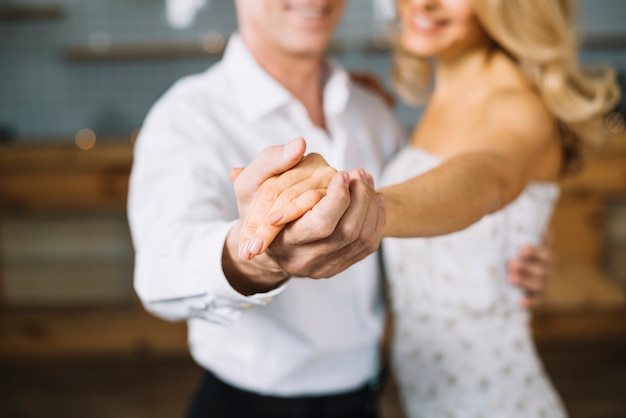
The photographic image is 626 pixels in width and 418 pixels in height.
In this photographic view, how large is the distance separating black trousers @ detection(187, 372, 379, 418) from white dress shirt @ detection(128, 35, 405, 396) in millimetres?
19

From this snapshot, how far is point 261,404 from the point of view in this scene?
4.09 ft

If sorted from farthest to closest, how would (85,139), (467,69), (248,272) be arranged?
(85,139), (467,69), (248,272)

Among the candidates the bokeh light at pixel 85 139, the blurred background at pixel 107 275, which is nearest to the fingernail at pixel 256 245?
the blurred background at pixel 107 275

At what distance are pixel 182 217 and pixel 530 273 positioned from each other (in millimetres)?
705

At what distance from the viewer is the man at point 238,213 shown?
0.99 meters

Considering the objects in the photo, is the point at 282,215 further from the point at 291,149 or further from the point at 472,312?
the point at 472,312

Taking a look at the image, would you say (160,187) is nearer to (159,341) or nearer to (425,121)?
(425,121)

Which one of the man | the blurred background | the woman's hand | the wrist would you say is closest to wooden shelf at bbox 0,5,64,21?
the blurred background

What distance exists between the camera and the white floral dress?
4.31ft

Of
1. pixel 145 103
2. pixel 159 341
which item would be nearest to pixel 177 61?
pixel 145 103

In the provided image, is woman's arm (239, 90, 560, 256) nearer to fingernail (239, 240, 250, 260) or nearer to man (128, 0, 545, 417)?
fingernail (239, 240, 250, 260)

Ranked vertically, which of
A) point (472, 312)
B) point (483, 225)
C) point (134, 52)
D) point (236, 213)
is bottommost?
point (134, 52)

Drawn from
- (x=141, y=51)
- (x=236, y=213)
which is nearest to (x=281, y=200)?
(x=236, y=213)

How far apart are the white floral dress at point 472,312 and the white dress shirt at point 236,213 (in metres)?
0.08
